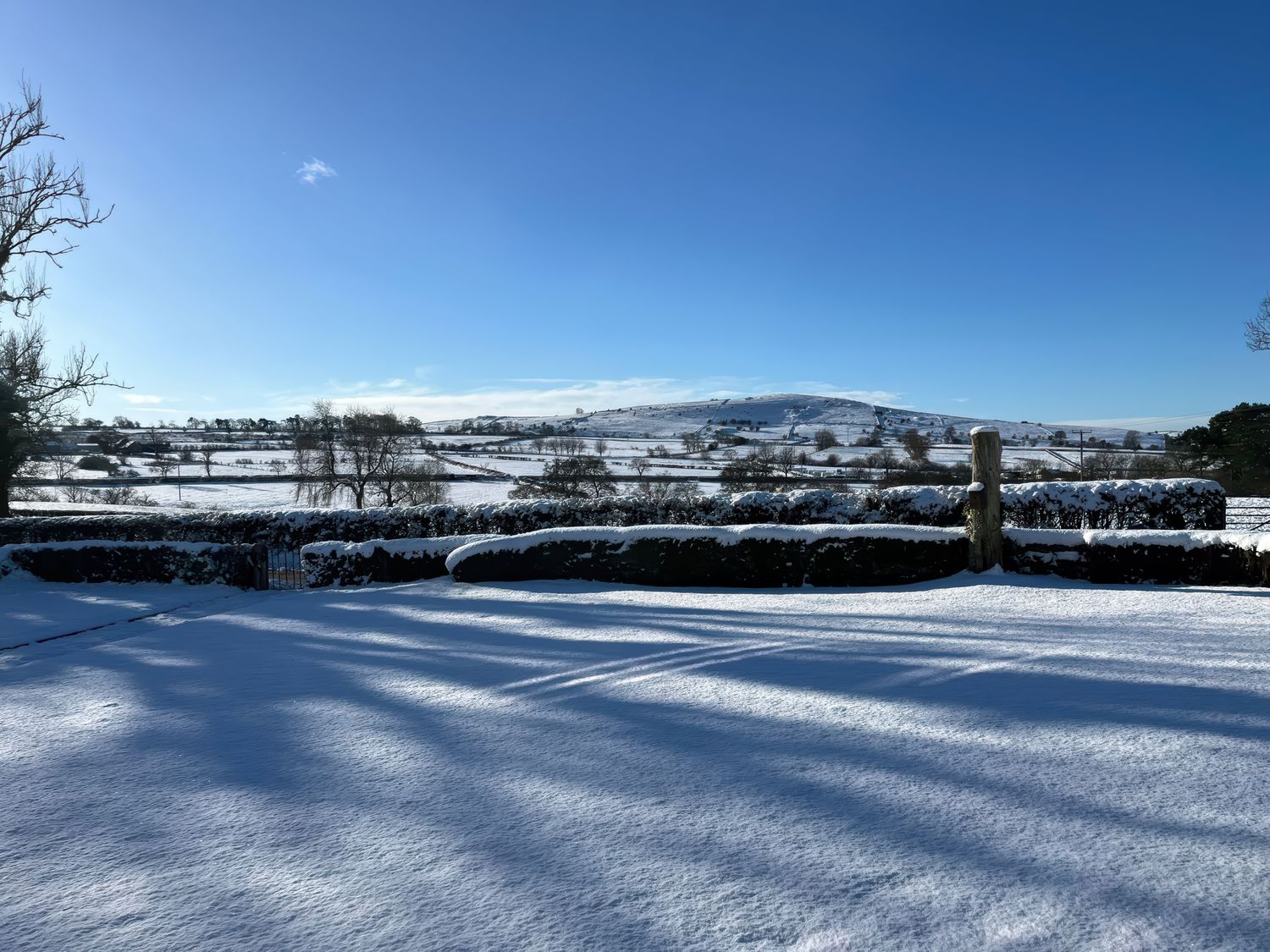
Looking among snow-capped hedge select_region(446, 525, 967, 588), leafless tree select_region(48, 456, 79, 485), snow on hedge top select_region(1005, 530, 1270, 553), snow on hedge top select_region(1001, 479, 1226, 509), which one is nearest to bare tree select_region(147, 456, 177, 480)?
leafless tree select_region(48, 456, 79, 485)

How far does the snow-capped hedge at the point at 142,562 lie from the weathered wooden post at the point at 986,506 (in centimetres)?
990

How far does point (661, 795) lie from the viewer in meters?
2.83

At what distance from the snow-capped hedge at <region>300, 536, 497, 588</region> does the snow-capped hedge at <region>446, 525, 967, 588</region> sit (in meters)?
0.46

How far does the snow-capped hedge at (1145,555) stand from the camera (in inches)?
289

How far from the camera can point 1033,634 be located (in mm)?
5445

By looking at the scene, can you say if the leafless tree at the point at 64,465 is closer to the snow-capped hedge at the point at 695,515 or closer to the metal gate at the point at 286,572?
the snow-capped hedge at the point at 695,515

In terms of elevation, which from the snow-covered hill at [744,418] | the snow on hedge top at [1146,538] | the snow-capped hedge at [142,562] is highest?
the snow-covered hill at [744,418]

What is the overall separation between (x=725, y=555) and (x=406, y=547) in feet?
15.1

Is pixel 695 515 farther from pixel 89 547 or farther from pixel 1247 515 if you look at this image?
pixel 1247 515

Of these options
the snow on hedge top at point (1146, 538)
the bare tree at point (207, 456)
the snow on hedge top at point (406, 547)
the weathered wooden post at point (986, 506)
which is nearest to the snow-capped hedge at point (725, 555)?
the weathered wooden post at point (986, 506)

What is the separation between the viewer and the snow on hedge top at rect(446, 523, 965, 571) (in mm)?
8562

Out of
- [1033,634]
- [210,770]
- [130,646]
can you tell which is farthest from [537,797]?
[130,646]

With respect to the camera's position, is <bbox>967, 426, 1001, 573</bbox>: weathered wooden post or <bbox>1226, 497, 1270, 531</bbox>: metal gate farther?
<bbox>1226, 497, 1270, 531</bbox>: metal gate

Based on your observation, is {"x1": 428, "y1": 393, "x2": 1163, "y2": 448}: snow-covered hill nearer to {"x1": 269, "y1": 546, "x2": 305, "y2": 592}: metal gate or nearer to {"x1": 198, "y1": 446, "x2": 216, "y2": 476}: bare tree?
{"x1": 198, "y1": 446, "x2": 216, "y2": 476}: bare tree
